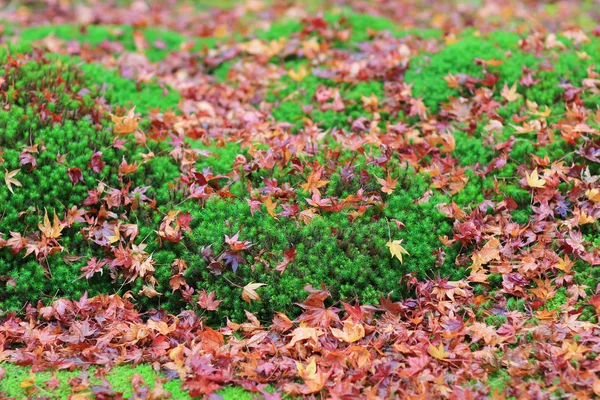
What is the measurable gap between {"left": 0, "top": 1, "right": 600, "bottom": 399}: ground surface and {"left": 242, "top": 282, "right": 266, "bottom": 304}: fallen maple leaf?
14 millimetres

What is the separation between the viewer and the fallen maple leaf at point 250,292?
4.11 m

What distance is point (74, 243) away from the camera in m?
4.47

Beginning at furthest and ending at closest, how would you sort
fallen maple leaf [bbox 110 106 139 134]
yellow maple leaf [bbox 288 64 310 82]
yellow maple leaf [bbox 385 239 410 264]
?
yellow maple leaf [bbox 288 64 310 82], fallen maple leaf [bbox 110 106 139 134], yellow maple leaf [bbox 385 239 410 264]

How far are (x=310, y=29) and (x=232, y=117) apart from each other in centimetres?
215

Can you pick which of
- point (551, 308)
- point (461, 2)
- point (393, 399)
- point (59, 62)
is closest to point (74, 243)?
point (59, 62)

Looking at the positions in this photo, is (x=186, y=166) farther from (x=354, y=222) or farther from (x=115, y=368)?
(x=115, y=368)

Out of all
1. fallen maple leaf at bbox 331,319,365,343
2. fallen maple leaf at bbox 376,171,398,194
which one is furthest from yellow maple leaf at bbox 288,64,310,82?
fallen maple leaf at bbox 331,319,365,343

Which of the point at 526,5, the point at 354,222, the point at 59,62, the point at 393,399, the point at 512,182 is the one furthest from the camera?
the point at 526,5

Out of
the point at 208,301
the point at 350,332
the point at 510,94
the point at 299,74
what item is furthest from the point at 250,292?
the point at 510,94

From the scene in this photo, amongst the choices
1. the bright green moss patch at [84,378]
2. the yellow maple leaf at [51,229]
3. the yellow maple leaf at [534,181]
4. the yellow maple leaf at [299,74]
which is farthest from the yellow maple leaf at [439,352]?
the yellow maple leaf at [299,74]

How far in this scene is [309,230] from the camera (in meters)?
4.37

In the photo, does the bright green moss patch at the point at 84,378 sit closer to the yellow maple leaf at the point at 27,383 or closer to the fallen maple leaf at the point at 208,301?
the yellow maple leaf at the point at 27,383

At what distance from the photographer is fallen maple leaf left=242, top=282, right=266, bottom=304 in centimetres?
411

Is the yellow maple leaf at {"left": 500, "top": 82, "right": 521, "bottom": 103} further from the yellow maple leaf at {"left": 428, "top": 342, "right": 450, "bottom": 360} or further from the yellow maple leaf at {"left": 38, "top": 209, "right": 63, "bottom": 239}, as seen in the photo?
the yellow maple leaf at {"left": 38, "top": 209, "right": 63, "bottom": 239}
